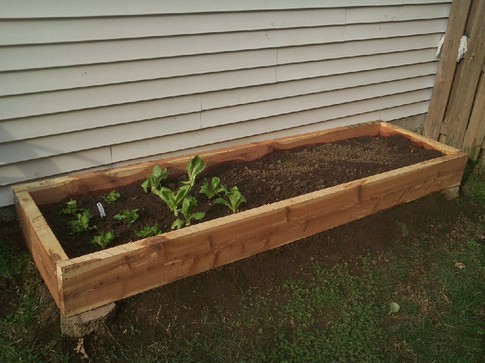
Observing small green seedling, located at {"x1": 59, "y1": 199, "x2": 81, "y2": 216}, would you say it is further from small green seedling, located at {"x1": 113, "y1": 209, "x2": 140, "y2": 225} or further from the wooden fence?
the wooden fence

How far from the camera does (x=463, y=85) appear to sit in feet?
14.4

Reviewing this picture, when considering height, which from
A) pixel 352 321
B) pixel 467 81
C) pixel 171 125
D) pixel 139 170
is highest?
pixel 467 81

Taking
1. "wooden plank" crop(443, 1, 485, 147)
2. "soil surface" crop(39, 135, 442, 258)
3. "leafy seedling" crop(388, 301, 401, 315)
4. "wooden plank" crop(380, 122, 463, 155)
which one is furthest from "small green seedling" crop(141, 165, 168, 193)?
"wooden plank" crop(443, 1, 485, 147)

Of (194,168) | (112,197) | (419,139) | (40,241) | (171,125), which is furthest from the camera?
(419,139)

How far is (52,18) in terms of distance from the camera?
8.77 ft

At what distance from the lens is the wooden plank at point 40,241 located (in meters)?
2.28

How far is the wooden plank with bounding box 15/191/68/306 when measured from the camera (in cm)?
228

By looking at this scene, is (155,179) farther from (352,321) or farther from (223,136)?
(352,321)

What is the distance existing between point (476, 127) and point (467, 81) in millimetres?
441

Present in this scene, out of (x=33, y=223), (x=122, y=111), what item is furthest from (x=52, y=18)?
(x=33, y=223)

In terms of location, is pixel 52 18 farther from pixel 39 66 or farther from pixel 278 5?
pixel 278 5

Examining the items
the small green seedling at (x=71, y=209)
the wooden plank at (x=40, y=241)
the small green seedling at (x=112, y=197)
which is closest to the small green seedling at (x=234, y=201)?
the small green seedling at (x=112, y=197)

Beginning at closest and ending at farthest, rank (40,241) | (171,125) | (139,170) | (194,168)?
(40,241)
(194,168)
(139,170)
(171,125)

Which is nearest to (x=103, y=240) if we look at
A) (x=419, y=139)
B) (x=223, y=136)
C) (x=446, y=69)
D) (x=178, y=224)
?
(x=178, y=224)
